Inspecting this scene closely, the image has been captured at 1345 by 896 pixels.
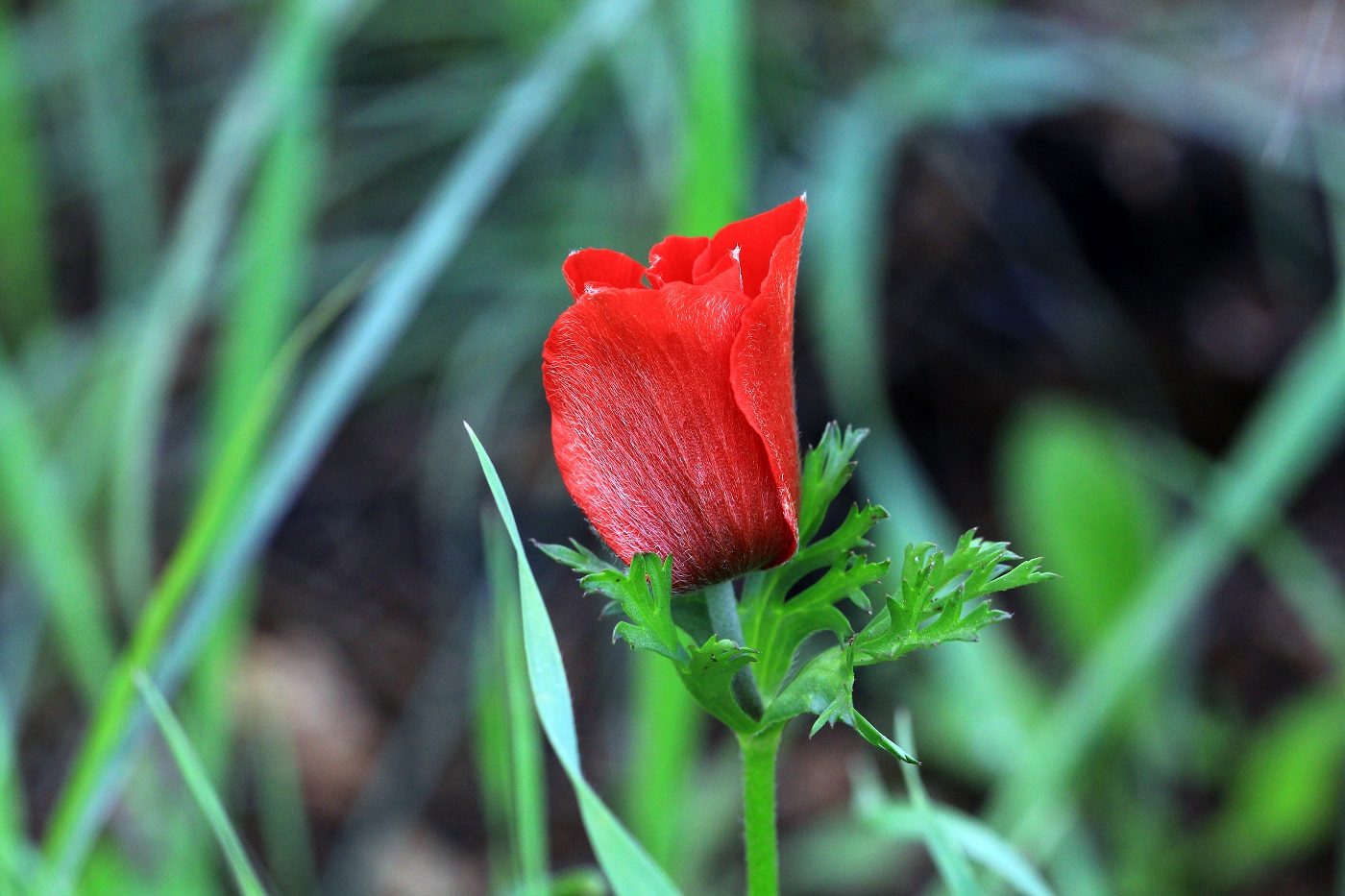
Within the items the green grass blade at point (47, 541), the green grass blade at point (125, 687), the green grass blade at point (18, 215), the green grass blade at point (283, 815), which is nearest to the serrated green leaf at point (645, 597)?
the green grass blade at point (125, 687)

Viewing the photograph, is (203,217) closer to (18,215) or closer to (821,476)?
(18,215)

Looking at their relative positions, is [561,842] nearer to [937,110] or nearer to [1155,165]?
[937,110]

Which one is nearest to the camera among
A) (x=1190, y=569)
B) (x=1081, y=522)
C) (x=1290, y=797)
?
(x=1190, y=569)

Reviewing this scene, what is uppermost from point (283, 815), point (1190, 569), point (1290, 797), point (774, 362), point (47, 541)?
point (774, 362)

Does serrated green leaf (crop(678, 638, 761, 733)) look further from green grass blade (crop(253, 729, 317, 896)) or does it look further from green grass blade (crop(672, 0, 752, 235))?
green grass blade (crop(253, 729, 317, 896))

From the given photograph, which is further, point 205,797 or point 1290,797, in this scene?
Result: point 1290,797

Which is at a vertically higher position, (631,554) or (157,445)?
(631,554)

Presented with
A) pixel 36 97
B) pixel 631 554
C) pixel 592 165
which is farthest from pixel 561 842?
pixel 36 97

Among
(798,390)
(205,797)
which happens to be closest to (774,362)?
(205,797)
